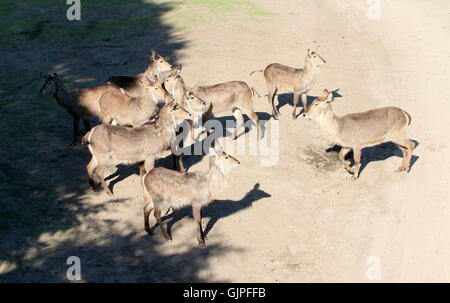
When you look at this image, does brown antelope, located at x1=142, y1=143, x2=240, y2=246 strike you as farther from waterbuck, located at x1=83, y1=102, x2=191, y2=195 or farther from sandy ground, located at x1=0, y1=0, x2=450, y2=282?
waterbuck, located at x1=83, y1=102, x2=191, y2=195

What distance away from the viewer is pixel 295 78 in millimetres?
15250

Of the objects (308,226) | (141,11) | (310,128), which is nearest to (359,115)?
(310,128)

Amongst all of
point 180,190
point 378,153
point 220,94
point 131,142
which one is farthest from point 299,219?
point 220,94

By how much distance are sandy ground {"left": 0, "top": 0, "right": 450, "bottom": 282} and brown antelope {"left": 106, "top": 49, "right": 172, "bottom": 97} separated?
2.05 metres

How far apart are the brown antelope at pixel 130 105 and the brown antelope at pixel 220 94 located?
0.94 meters

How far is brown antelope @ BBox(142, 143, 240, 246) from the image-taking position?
9.99 metres

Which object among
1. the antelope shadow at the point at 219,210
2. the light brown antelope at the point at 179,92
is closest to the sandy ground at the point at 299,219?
the antelope shadow at the point at 219,210

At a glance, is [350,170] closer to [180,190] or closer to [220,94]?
[220,94]

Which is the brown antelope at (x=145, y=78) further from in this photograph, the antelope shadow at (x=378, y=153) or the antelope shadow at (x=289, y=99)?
the antelope shadow at (x=378, y=153)

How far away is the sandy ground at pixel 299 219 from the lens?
958 cm

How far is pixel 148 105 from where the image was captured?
1305cm

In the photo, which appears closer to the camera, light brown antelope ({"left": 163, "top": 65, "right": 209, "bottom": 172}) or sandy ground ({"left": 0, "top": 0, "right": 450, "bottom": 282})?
sandy ground ({"left": 0, "top": 0, "right": 450, "bottom": 282})

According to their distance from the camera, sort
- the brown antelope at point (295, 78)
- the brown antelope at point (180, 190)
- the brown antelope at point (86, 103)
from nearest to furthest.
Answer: the brown antelope at point (180, 190) < the brown antelope at point (86, 103) < the brown antelope at point (295, 78)

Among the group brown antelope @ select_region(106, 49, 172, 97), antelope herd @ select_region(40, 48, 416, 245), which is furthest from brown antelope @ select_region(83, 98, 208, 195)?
brown antelope @ select_region(106, 49, 172, 97)
